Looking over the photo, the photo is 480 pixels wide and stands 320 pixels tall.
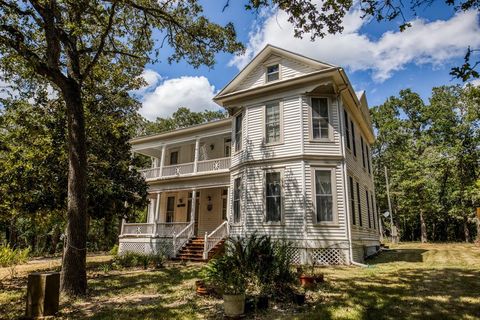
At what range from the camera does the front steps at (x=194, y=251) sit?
13.7 meters

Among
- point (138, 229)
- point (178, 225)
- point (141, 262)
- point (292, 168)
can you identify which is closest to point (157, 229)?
point (178, 225)

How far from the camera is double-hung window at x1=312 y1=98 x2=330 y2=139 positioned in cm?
1259

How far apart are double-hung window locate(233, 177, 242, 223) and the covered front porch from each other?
89cm

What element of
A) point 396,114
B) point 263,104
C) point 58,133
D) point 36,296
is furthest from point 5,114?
point 396,114

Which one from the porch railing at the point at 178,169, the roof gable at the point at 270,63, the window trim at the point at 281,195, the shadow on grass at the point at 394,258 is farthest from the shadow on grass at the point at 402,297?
the porch railing at the point at 178,169

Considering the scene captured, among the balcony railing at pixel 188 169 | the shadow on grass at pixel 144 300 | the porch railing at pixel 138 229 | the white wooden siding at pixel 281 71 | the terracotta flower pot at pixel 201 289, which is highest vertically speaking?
the white wooden siding at pixel 281 71

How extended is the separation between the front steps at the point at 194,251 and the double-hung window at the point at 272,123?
5.23 metres

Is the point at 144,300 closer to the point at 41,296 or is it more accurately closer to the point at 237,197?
the point at 41,296

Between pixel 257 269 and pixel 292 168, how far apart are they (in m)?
6.48

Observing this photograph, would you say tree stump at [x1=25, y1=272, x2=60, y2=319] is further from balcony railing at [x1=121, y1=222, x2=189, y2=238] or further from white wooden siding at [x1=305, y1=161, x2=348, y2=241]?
balcony railing at [x1=121, y1=222, x2=189, y2=238]

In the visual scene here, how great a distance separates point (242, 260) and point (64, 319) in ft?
11.1

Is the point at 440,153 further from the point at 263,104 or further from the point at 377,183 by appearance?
the point at 263,104

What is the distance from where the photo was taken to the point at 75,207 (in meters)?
7.43

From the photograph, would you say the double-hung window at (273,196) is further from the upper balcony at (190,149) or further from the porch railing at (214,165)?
the porch railing at (214,165)
